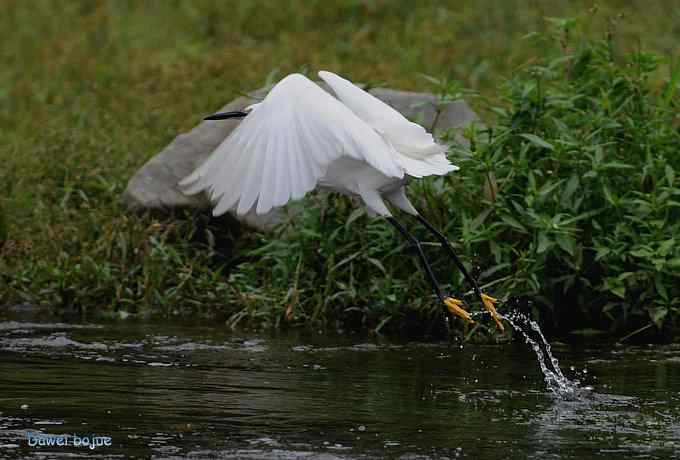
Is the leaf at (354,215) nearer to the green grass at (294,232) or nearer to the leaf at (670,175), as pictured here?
the green grass at (294,232)

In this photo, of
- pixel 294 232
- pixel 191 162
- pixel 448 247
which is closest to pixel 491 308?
pixel 448 247

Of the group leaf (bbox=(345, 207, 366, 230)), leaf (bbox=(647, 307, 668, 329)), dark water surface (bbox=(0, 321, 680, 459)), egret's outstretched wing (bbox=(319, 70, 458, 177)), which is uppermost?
egret's outstretched wing (bbox=(319, 70, 458, 177))

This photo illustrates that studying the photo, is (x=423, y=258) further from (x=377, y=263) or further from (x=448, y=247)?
(x=377, y=263)

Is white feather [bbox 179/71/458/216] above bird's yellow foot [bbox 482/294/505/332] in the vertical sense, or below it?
above

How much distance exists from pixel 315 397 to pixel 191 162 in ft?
9.94

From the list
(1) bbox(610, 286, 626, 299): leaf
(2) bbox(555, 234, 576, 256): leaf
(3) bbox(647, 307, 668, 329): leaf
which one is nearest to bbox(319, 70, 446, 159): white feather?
(2) bbox(555, 234, 576, 256): leaf

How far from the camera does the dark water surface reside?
4.06m

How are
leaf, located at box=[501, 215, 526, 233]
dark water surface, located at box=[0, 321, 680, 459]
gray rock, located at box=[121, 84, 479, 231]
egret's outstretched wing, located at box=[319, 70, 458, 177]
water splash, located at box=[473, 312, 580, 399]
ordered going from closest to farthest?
1. dark water surface, located at box=[0, 321, 680, 459]
2. water splash, located at box=[473, 312, 580, 399]
3. egret's outstretched wing, located at box=[319, 70, 458, 177]
4. leaf, located at box=[501, 215, 526, 233]
5. gray rock, located at box=[121, 84, 479, 231]

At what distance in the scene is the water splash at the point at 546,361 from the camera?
502 cm

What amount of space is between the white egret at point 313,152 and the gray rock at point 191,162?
1.59 m

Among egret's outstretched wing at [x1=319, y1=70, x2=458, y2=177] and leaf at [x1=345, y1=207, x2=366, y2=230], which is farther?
leaf at [x1=345, y1=207, x2=366, y2=230]

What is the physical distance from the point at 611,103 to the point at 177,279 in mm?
2604

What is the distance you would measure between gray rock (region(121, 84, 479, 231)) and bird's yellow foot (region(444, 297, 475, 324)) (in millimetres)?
1600

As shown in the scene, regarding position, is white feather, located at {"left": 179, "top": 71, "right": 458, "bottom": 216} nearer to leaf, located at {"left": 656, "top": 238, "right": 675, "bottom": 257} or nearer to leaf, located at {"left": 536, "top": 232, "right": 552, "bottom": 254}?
leaf, located at {"left": 536, "top": 232, "right": 552, "bottom": 254}
